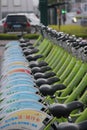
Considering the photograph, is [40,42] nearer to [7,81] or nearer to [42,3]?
[42,3]

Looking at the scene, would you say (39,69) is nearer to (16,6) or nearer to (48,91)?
(48,91)

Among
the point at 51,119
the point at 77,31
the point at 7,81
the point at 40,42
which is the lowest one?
the point at 77,31

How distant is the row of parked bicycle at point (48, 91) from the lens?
5.88 m

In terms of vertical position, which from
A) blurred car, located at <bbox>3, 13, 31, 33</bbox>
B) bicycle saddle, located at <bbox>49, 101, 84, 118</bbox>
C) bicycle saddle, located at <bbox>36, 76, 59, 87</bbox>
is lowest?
blurred car, located at <bbox>3, 13, 31, 33</bbox>

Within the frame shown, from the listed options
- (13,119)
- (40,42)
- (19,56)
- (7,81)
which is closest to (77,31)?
(40,42)

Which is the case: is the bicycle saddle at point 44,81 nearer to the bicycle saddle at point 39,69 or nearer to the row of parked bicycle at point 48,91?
the row of parked bicycle at point 48,91

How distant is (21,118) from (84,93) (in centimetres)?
120

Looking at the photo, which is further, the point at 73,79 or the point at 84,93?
the point at 73,79

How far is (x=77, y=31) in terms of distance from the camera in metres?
26.1

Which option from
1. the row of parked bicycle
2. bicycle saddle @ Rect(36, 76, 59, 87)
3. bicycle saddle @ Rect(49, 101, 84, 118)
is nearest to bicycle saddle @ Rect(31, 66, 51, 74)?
the row of parked bicycle

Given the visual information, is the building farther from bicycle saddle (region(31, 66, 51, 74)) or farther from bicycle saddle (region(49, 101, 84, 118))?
bicycle saddle (region(49, 101, 84, 118))

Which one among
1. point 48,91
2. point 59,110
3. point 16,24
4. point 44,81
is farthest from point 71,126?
point 16,24

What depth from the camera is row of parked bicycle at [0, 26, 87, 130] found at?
231 inches

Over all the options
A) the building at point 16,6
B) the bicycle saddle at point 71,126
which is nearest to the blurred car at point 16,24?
the building at point 16,6
